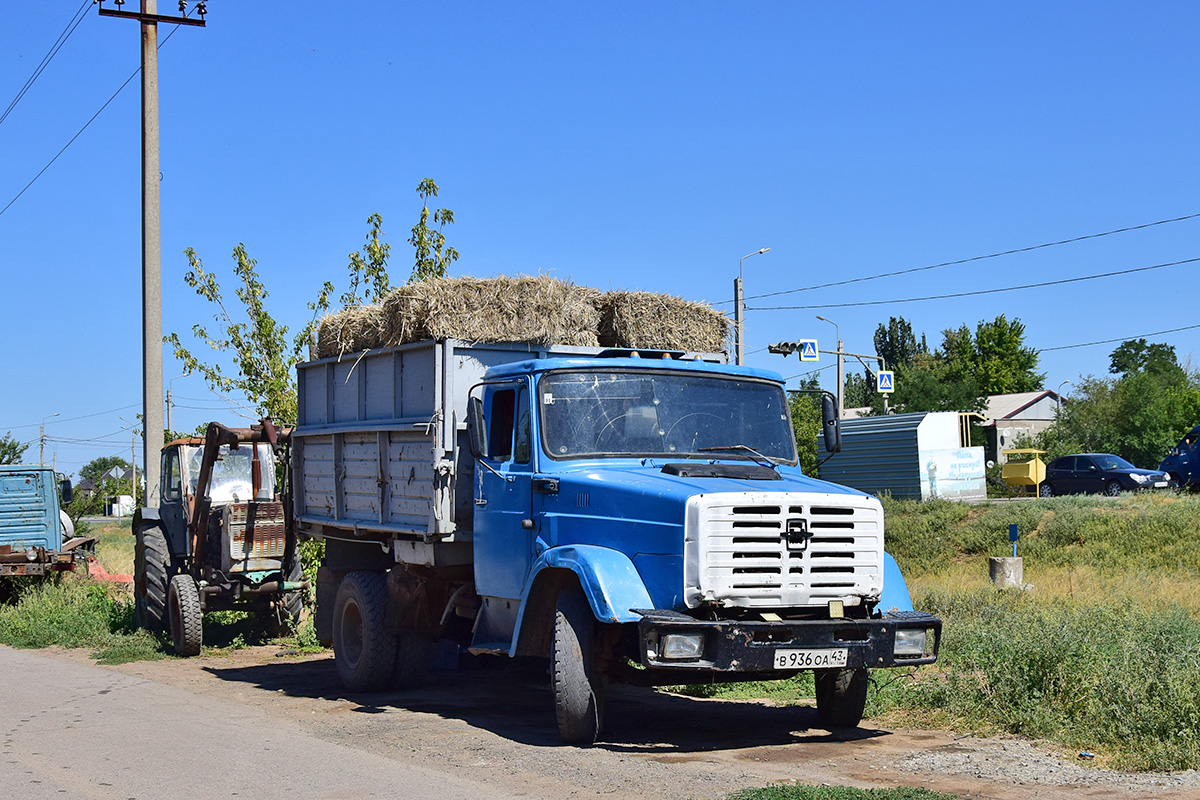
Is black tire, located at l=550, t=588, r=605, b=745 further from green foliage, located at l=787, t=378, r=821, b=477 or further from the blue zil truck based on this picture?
green foliage, located at l=787, t=378, r=821, b=477

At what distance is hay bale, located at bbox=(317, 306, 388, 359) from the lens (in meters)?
11.0

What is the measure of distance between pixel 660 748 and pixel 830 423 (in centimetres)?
310

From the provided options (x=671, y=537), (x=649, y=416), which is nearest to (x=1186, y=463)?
(x=649, y=416)

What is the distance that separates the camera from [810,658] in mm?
7609

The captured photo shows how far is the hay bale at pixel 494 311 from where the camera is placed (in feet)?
33.0

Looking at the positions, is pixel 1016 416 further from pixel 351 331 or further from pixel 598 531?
pixel 598 531

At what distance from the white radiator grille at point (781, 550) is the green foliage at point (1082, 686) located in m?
1.64

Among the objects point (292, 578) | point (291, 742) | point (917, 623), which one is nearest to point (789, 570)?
point (917, 623)

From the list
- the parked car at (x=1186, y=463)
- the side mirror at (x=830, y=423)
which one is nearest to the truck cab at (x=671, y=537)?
the side mirror at (x=830, y=423)

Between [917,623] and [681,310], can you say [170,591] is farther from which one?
[917,623]

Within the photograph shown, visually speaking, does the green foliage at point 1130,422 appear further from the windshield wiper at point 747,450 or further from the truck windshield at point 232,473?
the windshield wiper at point 747,450

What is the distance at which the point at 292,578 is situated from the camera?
14500 millimetres

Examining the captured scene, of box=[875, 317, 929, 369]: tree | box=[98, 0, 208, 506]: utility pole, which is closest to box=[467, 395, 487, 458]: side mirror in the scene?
box=[98, 0, 208, 506]: utility pole

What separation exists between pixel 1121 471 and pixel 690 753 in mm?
33798
